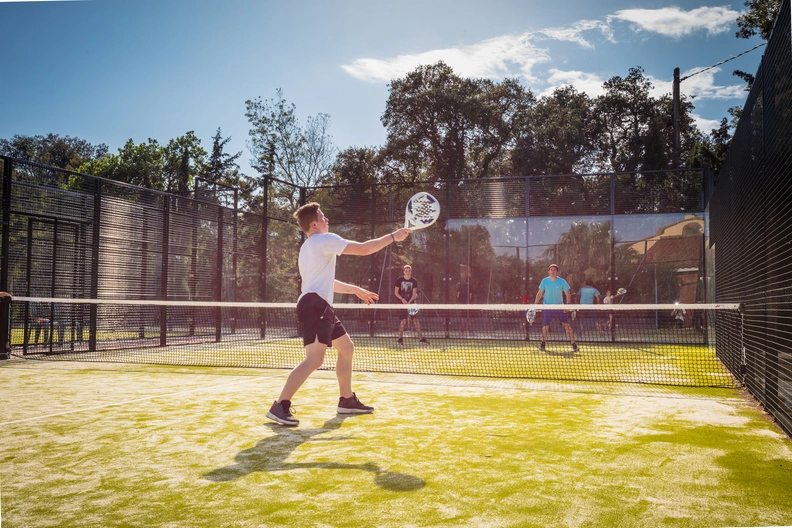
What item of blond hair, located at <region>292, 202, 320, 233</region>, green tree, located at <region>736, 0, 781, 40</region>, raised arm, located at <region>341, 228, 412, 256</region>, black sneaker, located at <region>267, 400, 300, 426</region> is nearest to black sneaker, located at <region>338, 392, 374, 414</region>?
black sneaker, located at <region>267, 400, 300, 426</region>

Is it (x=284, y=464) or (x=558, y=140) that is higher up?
(x=558, y=140)

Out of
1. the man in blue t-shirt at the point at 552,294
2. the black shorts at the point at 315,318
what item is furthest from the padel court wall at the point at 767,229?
the man in blue t-shirt at the point at 552,294

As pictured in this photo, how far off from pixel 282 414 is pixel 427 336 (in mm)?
12410

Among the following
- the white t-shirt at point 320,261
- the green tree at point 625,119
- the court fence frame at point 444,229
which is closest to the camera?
the white t-shirt at point 320,261

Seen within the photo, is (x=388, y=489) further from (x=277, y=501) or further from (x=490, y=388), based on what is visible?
(x=490, y=388)

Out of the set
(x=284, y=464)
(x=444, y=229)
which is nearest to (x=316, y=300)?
(x=284, y=464)

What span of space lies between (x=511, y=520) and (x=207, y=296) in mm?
12852

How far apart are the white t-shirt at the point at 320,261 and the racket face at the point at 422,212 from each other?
77 cm

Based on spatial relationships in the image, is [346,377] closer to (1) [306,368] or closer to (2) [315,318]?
(1) [306,368]

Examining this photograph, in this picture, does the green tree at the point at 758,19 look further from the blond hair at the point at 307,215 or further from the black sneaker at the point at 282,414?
the black sneaker at the point at 282,414

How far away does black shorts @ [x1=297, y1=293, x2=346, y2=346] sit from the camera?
5113 millimetres

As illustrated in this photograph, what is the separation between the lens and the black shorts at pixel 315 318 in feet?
16.8

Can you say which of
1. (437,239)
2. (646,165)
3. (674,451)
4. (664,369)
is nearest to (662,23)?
(674,451)

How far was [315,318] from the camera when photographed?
202 inches
